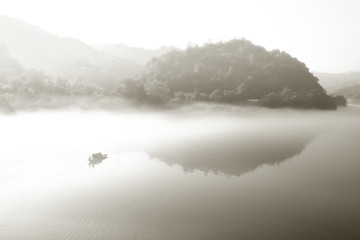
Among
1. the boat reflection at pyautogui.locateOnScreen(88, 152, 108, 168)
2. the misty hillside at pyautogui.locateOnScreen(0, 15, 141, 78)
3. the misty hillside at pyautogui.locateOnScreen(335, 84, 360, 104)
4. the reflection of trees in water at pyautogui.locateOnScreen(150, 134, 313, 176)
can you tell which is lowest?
the boat reflection at pyautogui.locateOnScreen(88, 152, 108, 168)

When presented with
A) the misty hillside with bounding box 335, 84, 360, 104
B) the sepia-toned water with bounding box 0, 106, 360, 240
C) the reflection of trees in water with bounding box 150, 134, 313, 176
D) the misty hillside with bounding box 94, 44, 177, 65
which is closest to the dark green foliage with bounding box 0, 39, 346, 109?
the sepia-toned water with bounding box 0, 106, 360, 240

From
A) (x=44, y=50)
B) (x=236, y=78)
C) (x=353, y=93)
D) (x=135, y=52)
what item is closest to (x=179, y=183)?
(x=236, y=78)

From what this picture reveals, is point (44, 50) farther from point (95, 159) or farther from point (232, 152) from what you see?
point (232, 152)

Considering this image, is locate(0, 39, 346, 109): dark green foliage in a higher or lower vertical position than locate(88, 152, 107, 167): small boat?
higher

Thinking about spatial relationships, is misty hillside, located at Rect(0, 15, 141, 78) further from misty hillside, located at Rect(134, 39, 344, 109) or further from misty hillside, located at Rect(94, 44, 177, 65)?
misty hillside, located at Rect(134, 39, 344, 109)

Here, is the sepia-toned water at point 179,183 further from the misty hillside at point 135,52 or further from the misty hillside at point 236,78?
the misty hillside at point 135,52

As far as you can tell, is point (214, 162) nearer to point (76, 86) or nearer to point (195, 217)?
point (195, 217)

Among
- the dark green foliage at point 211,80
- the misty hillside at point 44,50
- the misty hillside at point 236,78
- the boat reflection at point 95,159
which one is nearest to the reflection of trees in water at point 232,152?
the boat reflection at point 95,159
